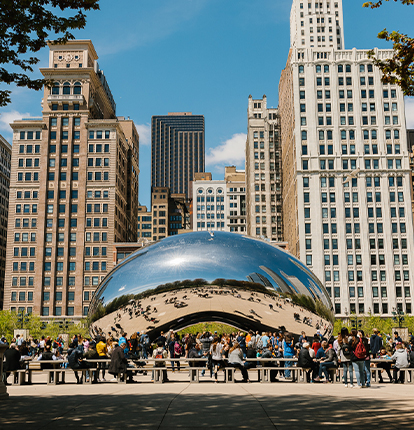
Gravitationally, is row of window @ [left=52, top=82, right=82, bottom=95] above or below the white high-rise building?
below

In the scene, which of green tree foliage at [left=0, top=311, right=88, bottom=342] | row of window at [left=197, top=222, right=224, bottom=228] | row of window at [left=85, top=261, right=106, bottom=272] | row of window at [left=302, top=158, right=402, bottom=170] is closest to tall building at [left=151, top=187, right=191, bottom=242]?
row of window at [left=197, top=222, right=224, bottom=228]

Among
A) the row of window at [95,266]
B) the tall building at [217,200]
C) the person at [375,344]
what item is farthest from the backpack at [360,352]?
the tall building at [217,200]

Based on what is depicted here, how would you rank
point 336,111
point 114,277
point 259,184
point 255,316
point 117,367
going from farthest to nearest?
point 259,184 < point 336,111 < point 114,277 < point 255,316 < point 117,367

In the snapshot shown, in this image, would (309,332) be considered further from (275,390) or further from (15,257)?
(15,257)

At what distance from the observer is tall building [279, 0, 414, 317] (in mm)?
85688

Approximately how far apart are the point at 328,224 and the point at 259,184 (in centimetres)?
3229

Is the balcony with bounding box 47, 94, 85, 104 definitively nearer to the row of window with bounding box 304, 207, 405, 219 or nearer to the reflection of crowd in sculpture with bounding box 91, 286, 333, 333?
the row of window with bounding box 304, 207, 405, 219

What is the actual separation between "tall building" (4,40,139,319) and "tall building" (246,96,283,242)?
35365 mm

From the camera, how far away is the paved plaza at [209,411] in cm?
745

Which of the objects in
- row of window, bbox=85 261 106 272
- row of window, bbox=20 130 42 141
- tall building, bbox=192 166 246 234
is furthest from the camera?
tall building, bbox=192 166 246 234

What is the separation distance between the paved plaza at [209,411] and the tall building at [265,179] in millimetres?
103504

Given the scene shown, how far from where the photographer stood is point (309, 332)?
54.2 ft

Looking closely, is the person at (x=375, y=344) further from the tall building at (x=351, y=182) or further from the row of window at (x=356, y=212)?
the row of window at (x=356, y=212)

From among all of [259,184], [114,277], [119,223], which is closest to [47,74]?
[119,223]
